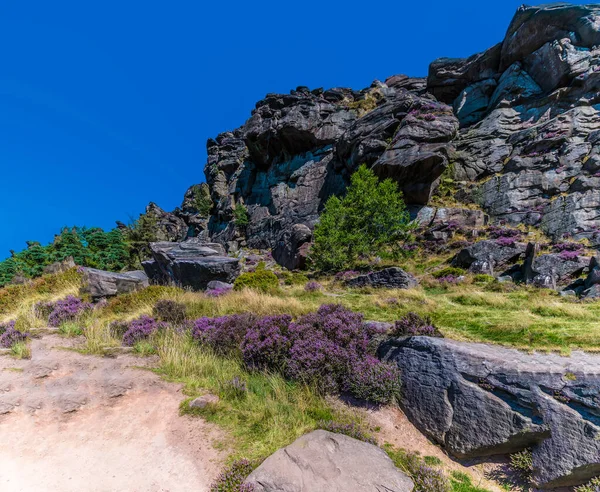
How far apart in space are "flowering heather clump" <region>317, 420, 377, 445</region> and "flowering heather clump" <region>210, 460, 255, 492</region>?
1.37m

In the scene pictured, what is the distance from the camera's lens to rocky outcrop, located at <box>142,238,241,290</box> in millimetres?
15016

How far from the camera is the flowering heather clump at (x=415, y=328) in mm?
6160

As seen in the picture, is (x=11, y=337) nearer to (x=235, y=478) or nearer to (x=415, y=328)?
(x=235, y=478)

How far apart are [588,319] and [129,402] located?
12296 millimetres

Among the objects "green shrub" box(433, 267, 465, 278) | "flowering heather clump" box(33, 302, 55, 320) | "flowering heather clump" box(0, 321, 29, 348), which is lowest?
"green shrub" box(433, 267, 465, 278)

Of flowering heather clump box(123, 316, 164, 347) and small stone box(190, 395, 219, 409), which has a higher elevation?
flowering heather clump box(123, 316, 164, 347)

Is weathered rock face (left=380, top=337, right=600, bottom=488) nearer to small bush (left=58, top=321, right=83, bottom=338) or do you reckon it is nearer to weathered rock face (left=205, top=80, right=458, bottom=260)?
small bush (left=58, top=321, right=83, bottom=338)

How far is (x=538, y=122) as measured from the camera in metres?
35.7

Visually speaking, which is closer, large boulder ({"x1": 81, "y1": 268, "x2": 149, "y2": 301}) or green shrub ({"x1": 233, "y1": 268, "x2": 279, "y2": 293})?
large boulder ({"x1": 81, "y1": 268, "x2": 149, "y2": 301})

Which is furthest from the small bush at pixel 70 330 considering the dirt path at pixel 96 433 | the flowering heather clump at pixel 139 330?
the dirt path at pixel 96 433

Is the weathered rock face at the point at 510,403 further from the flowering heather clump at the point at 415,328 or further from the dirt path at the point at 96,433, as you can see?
the dirt path at the point at 96,433

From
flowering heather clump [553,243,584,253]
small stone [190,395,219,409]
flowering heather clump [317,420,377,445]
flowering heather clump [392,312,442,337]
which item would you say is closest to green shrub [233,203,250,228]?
flowering heather clump [553,243,584,253]

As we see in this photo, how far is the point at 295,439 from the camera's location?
14.5ft

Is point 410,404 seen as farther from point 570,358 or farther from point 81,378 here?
point 81,378
